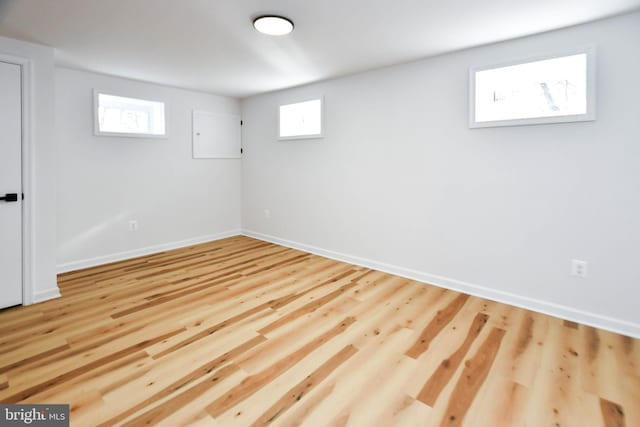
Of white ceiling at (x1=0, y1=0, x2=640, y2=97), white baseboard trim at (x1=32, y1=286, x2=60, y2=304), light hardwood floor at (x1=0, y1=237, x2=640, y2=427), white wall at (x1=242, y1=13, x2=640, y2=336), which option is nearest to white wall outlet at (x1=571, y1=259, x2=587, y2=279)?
white wall at (x1=242, y1=13, x2=640, y2=336)

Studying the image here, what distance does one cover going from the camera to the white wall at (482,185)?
8.18 feet

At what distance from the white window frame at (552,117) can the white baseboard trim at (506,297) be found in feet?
5.01

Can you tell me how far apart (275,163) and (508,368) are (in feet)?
13.2

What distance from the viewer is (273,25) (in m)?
2.53

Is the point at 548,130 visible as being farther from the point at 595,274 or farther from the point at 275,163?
the point at 275,163

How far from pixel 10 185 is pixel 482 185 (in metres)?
4.23

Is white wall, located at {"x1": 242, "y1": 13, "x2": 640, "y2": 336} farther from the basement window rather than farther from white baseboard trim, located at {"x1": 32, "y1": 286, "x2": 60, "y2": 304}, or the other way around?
white baseboard trim, located at {"x1": 32, "y1": 286, "x2": 60, "y2": 304}

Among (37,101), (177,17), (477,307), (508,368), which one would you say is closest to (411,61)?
(177,17)

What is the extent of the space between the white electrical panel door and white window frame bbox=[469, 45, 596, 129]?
3780 mm

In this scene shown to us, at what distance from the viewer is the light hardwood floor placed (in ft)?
5.64

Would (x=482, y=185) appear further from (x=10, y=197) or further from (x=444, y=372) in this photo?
(x=10, y=197)

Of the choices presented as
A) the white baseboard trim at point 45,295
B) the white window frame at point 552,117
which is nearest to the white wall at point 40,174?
the white baseboard trim at point 45,295

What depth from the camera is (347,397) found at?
1821 millimetres

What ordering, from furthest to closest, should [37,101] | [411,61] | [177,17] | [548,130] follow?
[411,61], [37,101], [548,130], [177,17]
